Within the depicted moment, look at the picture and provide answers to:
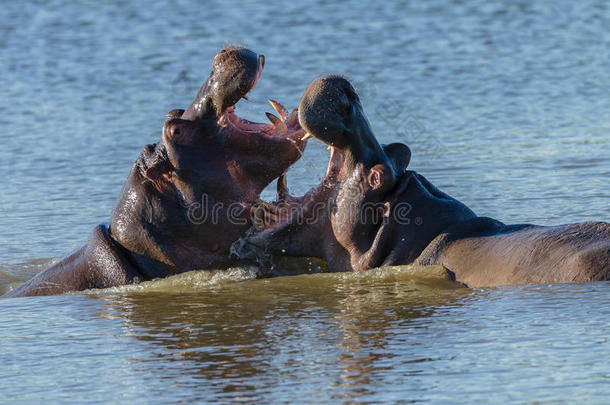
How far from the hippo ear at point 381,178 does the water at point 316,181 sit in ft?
1.79

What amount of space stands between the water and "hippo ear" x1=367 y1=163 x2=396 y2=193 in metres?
0.55

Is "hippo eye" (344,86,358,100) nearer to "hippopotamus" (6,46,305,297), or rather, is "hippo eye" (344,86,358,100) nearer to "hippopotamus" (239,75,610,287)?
"hippopotamus" (239,75,610,287)

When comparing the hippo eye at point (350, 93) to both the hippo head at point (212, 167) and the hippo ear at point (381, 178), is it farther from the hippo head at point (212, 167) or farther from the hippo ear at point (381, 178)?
the hippo head at point (212, 167)

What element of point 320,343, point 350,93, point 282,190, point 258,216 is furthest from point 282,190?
point 320,343

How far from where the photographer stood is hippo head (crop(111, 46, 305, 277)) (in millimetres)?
6785

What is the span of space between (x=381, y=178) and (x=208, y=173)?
1.09 metres

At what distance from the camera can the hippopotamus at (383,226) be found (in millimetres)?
6059

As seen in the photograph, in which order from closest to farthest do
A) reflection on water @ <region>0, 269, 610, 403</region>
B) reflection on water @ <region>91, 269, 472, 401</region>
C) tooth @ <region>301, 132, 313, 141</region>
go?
reflection on water @ <region>0, 269, 610, 403</region>, reflection on water @ <region>91, 269, 472, 401</region>, tooth @ <region>301, 132, 313, 141</region>

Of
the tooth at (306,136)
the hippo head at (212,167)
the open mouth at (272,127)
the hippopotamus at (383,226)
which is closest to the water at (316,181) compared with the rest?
the hippopotamus at (383,226)

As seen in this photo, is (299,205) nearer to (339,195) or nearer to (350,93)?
(339,195)

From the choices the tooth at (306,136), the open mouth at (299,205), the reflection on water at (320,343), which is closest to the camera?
the reflection on water at (320,343)

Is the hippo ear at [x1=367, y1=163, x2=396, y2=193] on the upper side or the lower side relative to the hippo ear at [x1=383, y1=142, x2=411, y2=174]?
lower

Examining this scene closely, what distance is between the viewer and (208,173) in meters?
6.82

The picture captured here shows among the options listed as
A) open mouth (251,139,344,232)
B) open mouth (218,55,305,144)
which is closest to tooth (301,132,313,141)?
open mouth (251,139,344,232)
